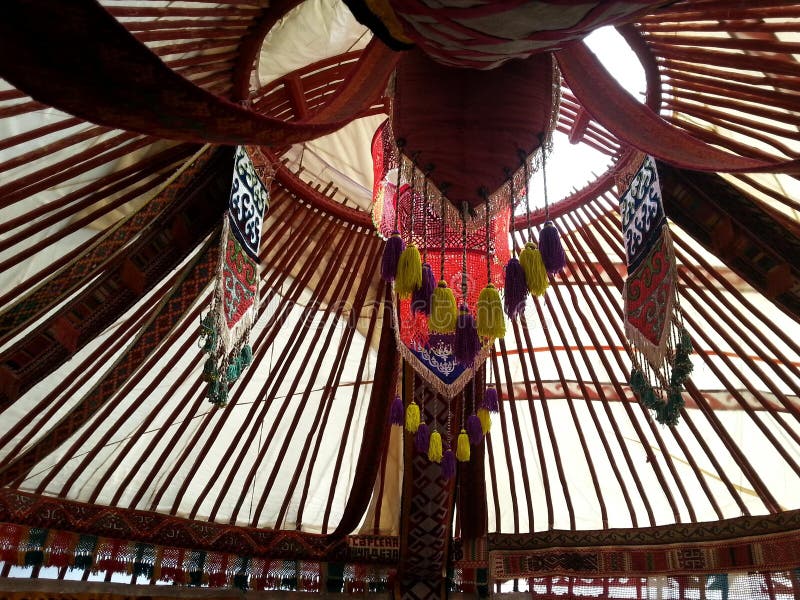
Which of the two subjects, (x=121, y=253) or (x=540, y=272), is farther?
(x=121, y=253)

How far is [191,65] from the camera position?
3.27 metres

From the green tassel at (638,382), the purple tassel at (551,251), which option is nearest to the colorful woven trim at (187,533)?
the green tassel at (638,382)

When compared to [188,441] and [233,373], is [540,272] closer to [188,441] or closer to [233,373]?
[233,373]

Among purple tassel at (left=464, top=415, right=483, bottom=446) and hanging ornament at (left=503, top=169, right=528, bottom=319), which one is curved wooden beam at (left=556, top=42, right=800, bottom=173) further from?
purple tassel at (left=464, top=415, right=483, bottom=446)

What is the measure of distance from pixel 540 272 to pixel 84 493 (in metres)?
4.09

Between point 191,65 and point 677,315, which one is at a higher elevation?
point 191,65

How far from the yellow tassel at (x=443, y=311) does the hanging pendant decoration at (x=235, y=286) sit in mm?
1029

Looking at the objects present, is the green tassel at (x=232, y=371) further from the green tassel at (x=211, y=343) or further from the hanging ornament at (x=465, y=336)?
the hanging ornament at (x=465, y=336)

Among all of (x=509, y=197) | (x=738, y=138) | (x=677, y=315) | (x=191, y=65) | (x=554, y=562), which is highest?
(x=738, y=138)

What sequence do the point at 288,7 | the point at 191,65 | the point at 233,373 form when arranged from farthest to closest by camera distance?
the point at 233,373 → the point at 191,65 → the point at 288,7

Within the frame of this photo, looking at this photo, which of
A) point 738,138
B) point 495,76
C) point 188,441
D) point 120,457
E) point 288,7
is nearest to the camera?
point 495,76

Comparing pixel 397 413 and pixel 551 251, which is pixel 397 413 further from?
pixel 551 251

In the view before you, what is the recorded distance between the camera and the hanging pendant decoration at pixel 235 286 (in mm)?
3359

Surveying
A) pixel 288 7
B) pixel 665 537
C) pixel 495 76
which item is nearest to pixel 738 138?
pixel 495 76
